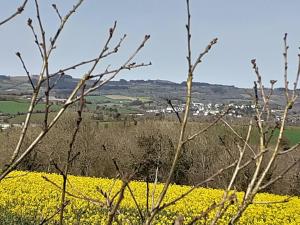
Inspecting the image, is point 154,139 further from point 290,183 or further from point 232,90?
point 232,90

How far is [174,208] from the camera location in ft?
51.2

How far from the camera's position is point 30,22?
158 centimetres

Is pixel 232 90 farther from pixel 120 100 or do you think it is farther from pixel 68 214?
pixel 68 214

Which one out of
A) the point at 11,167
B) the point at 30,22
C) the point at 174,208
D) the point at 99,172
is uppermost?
the point at 30,22

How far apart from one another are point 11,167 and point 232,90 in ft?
489

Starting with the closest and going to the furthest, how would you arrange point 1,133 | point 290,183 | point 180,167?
point 290,183 < point 180,167 < point 1,133

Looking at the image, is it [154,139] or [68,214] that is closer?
[68,214]

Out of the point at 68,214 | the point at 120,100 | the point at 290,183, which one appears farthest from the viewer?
the point at 120,100

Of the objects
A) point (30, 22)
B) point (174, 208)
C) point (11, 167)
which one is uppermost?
point (30, 22)

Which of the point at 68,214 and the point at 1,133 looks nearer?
the point at 68,214

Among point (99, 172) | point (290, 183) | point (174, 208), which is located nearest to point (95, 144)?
point (99, 172)

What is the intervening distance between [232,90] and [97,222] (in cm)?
13793

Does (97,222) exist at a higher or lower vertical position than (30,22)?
lower

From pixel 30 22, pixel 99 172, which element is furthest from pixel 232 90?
pixel 30 22
